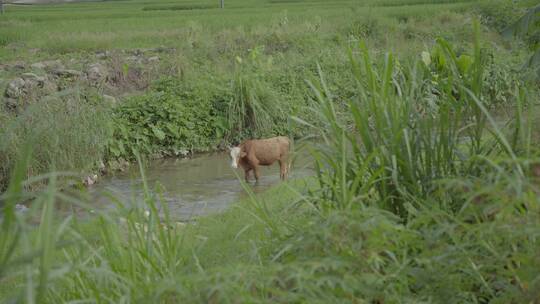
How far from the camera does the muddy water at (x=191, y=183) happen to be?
397 inches

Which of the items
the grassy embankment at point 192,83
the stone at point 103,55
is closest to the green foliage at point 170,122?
the grassy embankment at point 192,83

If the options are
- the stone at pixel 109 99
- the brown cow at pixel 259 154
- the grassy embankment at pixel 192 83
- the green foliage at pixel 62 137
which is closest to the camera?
the green foliage at pixel 62 137

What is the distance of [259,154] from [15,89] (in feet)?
13.8

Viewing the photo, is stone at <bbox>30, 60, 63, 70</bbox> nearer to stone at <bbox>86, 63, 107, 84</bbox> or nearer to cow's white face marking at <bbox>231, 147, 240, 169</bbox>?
stone at <bbox>86, 63, 107, 84</bbox>

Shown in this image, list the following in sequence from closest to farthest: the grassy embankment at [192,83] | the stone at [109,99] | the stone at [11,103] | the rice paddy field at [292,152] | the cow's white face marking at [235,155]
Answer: the rice paddy field at [292,152]
the cow's white face marking at [235,155]
the grassy embankment at [192,83]
the stone at [11,103]
the stone at [109,99]

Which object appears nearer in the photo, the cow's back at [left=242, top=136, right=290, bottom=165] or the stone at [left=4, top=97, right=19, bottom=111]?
the cow's back at [left=242, top=136, right=290, bottom=165]

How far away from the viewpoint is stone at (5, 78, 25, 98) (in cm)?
1268

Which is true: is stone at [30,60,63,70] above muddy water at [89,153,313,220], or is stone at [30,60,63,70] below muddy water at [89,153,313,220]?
above

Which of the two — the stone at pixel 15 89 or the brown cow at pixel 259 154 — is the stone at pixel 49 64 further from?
the brown cow at pixel 259 154

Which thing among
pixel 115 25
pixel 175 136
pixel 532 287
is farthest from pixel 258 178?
pixel 115 25

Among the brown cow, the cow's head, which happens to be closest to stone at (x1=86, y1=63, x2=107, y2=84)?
the brown cow

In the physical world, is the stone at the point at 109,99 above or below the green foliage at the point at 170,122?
above

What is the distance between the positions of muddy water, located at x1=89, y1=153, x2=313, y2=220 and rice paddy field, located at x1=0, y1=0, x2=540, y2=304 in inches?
2.6

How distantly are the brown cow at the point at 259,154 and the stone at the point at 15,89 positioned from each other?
3635 mm
